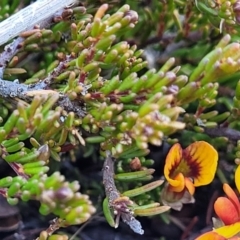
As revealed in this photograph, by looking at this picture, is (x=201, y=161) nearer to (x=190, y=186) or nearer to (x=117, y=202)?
(x=190, y=186)

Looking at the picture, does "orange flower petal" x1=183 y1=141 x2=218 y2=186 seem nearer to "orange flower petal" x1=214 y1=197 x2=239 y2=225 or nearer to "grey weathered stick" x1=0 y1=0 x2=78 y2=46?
"orange flower petal" x1=214 y1=197 x2=239 y2=225

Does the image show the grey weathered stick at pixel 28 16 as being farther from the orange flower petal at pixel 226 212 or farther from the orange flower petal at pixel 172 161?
the orange flower petal at pixel 226 212

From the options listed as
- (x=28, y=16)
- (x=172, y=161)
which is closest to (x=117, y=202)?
(x=172, y=161)

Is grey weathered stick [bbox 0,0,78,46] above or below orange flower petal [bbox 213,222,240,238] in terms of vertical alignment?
above

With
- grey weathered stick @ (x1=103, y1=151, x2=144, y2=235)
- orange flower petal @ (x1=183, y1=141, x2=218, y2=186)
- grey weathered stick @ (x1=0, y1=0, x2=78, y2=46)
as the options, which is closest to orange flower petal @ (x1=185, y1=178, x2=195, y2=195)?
orange flower petal @ (x1=183, y1=141, x2=218, y2=186)

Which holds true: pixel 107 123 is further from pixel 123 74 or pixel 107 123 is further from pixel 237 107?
pixel 237 107

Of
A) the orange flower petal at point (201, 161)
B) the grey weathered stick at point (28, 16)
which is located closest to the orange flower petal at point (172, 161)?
the orange flower petal at point (201, 161)
